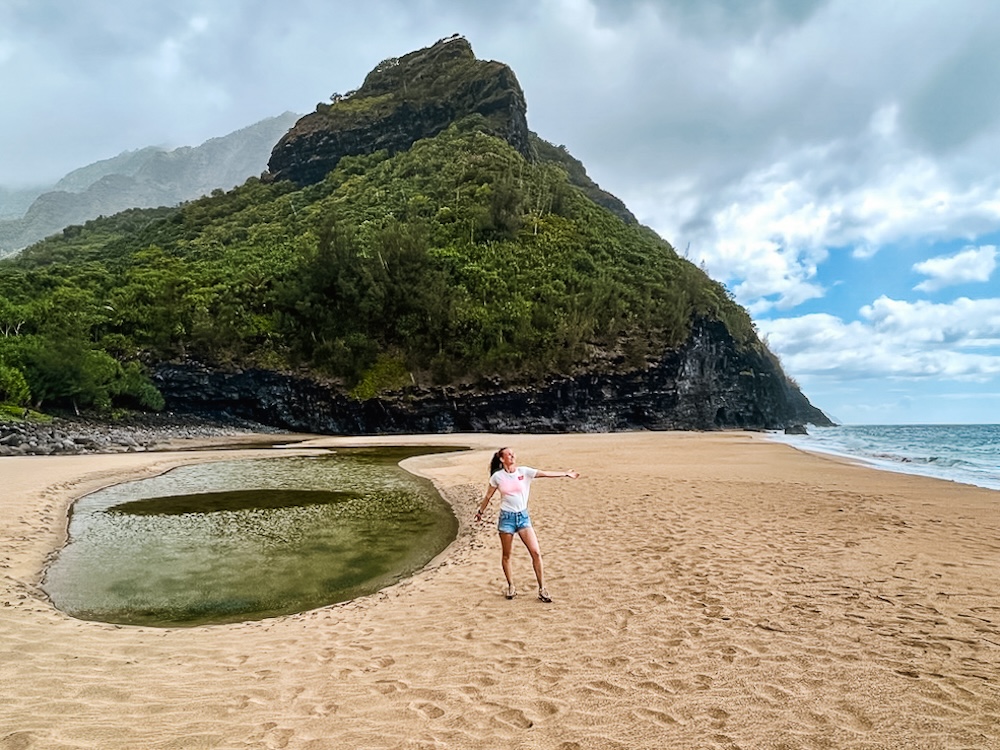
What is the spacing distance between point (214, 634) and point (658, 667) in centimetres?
555

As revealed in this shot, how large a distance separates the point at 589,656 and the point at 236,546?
29.1 ft

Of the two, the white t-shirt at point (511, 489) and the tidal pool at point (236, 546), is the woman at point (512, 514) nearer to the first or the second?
the white t-shirt at point (511, 489)

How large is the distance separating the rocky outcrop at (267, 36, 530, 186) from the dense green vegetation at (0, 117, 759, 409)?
2443cm

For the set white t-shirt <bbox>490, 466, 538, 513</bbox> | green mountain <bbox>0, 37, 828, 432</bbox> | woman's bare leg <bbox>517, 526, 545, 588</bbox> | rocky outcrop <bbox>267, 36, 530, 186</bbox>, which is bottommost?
woman's bare leg <bbox>517, 526, 545, 588</bbox>

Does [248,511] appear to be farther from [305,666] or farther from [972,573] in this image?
[972,573]

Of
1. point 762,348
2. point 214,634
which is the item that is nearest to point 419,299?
point 214,634

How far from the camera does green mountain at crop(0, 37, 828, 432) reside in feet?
178

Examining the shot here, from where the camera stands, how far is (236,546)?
11500 millimetres

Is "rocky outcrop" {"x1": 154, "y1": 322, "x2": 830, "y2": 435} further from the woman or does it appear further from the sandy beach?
the woman

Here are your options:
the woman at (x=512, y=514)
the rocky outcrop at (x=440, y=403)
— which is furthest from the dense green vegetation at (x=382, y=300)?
the woman at (x=512, y=514)

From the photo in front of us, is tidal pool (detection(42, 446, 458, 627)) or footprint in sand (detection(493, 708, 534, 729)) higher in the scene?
footprint in sand (detection(493, 708, 534, 729))

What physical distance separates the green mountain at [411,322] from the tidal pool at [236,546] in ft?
116

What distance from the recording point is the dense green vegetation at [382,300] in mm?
53781

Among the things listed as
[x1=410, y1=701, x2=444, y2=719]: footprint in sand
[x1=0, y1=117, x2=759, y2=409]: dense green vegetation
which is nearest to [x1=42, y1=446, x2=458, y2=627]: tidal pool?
[x1=410, y1=701, x2=444, y2=719]: footprint in sand
